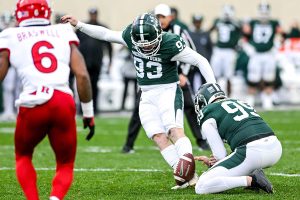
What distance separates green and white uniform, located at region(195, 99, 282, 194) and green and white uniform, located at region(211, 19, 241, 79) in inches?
483

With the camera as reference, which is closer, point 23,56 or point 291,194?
point 23,56

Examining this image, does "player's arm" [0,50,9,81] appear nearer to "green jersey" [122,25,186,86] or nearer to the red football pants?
the red football pants

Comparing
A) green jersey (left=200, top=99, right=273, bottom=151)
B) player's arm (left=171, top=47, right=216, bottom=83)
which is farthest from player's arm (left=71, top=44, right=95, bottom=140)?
player's arm (left=171, top=47, right=216, bottom=83)

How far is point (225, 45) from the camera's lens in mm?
20141

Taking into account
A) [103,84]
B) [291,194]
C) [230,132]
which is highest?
[230,132]

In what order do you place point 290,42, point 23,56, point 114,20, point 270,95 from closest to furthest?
point 23,56, point 270,95, point 290,42, point 114,20

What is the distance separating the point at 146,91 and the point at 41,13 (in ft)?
7.21

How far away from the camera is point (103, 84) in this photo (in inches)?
840

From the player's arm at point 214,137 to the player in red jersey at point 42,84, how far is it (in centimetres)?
147

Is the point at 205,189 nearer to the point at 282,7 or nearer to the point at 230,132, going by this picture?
the point at 230,132

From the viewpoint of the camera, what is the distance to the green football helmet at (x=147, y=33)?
7.99 meters

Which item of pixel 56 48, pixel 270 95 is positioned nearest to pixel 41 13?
pixel 56 48

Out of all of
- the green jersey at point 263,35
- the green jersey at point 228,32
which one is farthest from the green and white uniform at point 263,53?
the green jersey at point 228,32

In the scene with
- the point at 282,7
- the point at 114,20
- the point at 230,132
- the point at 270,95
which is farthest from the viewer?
the point at 282,7
